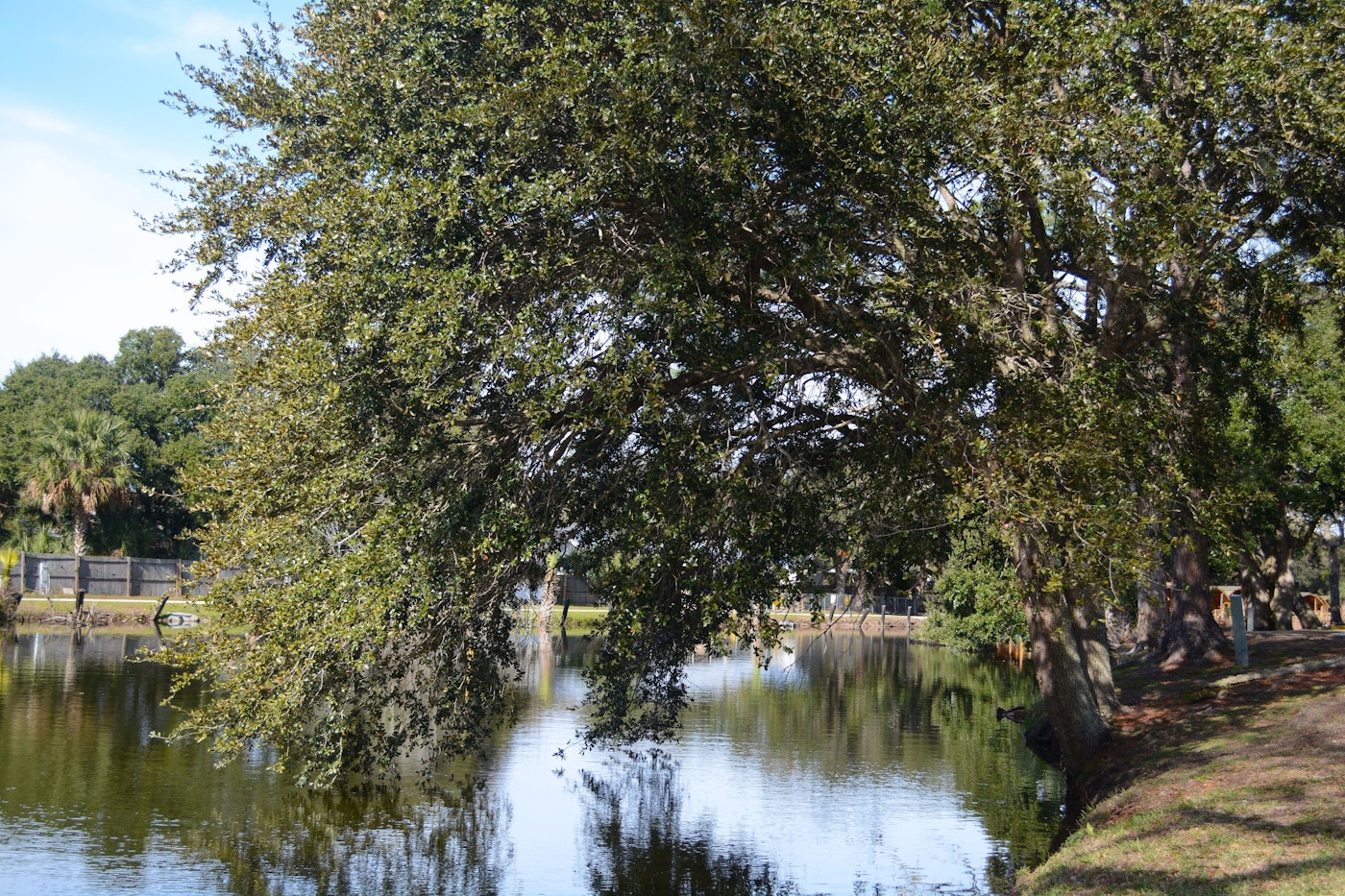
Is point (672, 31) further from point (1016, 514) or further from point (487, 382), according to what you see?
point (1016, 514)

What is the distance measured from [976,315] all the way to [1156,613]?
733 inches

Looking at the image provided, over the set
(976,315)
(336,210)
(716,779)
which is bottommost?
(716,779)

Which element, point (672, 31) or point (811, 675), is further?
point (811, 675)

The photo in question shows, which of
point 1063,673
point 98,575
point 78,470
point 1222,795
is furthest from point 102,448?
point 1222,795

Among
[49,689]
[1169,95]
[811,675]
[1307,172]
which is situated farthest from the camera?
[811,675]

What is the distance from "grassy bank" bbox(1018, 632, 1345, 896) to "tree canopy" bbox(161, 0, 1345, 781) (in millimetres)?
2254

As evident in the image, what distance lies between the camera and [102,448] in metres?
46.6

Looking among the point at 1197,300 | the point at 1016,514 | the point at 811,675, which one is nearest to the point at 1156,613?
the point at 811,675

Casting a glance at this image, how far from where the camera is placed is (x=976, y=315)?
35.1 feet

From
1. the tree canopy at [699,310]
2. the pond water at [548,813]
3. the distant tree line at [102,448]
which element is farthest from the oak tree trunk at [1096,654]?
the distant tree line at [102,448]

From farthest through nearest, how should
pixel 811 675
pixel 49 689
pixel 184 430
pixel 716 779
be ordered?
pixel 184 430 < pixel 811 675 < pixel 49 689 < pixel 716 779

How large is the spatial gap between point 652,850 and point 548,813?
7.96 ft

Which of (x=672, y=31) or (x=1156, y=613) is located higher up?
(x=672, y=31)

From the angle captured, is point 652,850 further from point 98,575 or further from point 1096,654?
point 98,575
